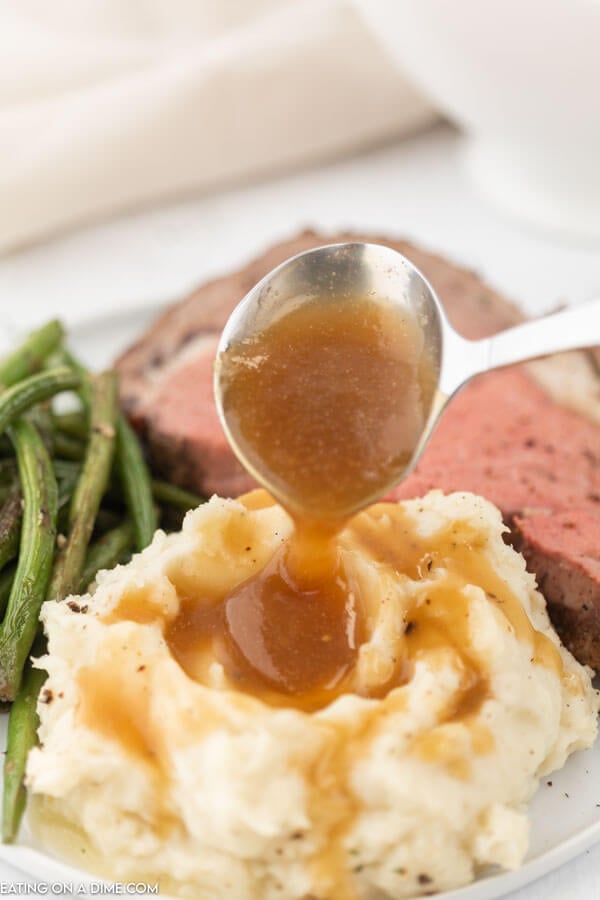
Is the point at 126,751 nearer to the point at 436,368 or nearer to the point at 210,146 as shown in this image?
the point at 436,368

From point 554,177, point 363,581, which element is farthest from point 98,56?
point 363,581

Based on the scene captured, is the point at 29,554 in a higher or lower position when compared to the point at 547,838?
higher

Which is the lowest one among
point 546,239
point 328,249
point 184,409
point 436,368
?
point 546,239

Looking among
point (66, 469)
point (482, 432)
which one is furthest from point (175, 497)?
point (482, 432)

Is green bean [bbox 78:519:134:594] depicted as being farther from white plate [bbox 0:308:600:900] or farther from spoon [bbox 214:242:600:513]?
spoon [bbox 214:242:600:513]

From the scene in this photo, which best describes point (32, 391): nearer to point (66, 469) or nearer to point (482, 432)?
point (66, 469)

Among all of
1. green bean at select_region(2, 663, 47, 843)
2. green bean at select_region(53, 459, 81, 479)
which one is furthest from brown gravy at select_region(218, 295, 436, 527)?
green bean at select_region(53, 459, 81, 479)
